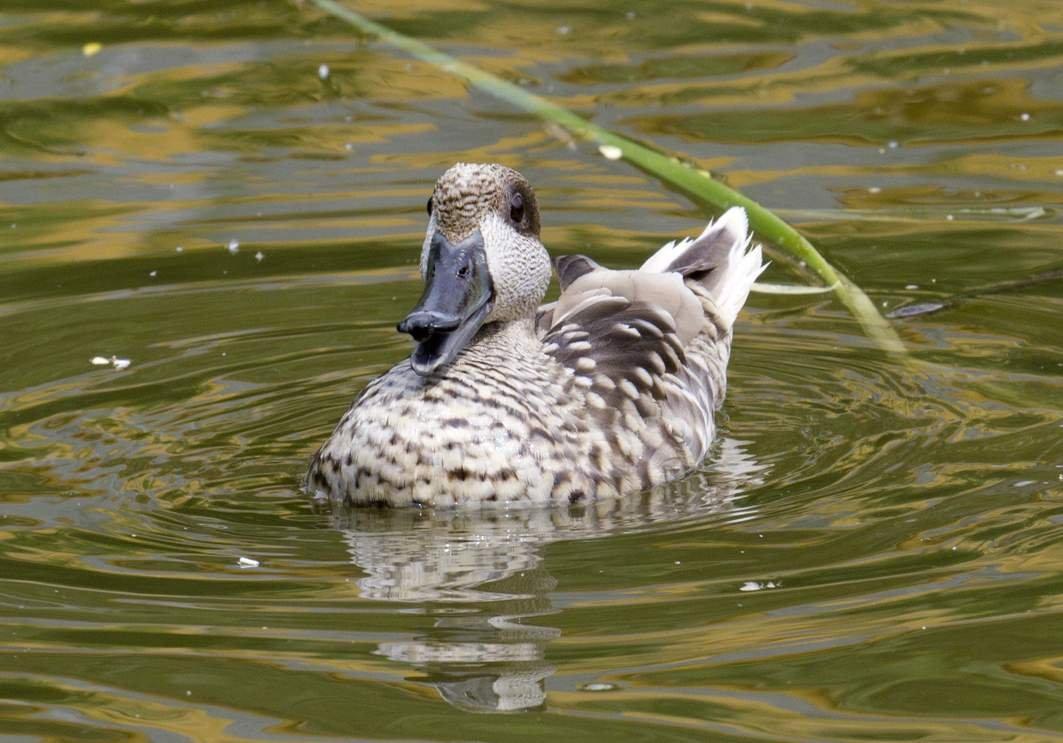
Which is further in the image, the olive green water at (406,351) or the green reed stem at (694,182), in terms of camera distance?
the green reed stem at (694,182)

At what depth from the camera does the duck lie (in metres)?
7.57

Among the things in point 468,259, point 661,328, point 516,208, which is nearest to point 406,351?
point 661,328

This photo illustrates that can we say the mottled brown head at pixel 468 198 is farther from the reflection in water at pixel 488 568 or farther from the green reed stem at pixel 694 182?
the green reed stem at pixel 694 182

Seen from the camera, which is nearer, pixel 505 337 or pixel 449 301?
pixel 449 301

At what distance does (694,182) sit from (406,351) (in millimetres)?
1833

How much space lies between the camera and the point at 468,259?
7738mm

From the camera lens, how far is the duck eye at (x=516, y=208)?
7957mm

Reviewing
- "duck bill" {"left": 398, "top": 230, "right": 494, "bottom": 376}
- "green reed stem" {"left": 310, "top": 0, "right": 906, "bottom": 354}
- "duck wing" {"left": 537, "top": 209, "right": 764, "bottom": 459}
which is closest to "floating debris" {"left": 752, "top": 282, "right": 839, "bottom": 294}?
"green reed stem" {"left": 310, "top": 0, "right": 906, "bottom": 354}

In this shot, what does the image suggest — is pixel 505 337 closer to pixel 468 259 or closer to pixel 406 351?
pixel 468 259

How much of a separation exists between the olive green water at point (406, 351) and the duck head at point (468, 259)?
2.20 feet

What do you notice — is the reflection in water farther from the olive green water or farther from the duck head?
the duck head

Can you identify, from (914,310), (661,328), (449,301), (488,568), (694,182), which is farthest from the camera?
(694,182)

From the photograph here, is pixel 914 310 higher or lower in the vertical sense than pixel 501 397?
lower

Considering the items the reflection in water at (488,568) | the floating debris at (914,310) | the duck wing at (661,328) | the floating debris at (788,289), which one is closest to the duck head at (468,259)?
the duck wing at (661,328)
